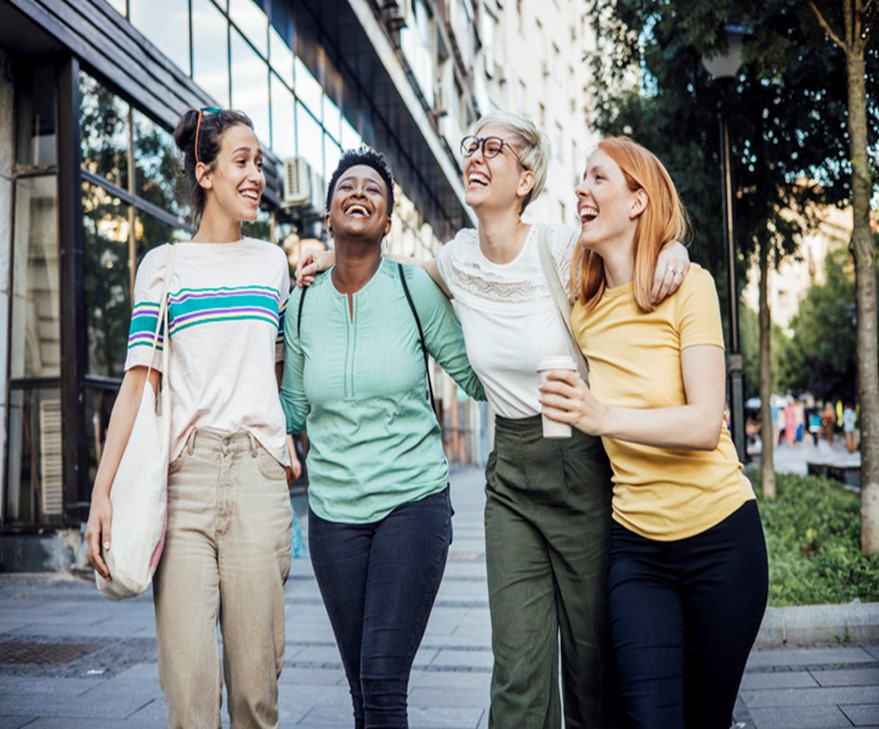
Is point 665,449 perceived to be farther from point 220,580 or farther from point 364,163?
point 364,163

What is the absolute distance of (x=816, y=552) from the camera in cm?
834

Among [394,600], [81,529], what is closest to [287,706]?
[394,600]

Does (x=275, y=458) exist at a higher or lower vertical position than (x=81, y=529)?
higher

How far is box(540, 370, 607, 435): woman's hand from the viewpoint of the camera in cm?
221

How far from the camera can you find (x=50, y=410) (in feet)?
30.2

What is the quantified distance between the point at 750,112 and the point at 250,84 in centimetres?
636

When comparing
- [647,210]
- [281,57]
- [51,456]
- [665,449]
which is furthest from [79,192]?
[665,449]

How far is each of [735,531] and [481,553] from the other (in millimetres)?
7951

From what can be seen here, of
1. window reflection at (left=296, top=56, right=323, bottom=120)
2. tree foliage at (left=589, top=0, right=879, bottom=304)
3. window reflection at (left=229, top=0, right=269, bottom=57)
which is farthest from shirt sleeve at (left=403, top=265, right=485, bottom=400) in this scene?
window reflection at (left=296, top=56, right=323, bottom=120)

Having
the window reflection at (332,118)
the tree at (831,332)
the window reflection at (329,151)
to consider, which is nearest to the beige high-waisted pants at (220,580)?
the window reflection at (329,151)

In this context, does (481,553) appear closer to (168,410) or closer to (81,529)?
(81,529)

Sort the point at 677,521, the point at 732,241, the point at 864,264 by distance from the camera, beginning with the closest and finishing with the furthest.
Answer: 1. the point at 677,521
2. the point at 864,264
3. the point at 732,241

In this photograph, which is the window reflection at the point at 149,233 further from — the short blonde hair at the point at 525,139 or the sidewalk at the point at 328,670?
the short blonde hair at the point at 525,139

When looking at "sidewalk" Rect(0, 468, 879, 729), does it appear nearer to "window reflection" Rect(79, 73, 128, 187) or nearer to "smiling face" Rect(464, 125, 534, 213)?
"smiling face" Rect(464, 125, 534, 213)
